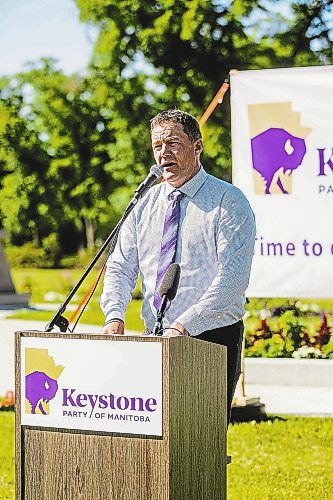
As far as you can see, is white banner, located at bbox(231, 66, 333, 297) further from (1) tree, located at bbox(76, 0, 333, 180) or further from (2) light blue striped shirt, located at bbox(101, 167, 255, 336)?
(1) tree, located at bbox(76, 0, 333, 180)

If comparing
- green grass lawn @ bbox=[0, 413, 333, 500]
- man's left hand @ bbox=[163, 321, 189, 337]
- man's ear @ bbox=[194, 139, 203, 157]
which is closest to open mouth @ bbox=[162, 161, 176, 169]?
man's ear @ bbox=[194, 139, 203, 157]

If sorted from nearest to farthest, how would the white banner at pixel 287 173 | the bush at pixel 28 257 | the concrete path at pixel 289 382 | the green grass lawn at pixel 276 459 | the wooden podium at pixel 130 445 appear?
the wooden podium at pixel 130 445 → the green grass lawn at pixel 276 459 → the white banner at pixel 287 173 → the concrete path at pixel 289 382 → the bush at pixel 28 257

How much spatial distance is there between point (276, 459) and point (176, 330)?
346 cm

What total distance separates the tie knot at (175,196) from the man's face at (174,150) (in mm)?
64

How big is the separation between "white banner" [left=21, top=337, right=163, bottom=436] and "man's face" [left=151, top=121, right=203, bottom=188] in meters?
0.96

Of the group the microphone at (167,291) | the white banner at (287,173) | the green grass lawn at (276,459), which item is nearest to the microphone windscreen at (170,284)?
the microphone at (167,291)

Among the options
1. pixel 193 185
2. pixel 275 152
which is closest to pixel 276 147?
pixel 275 152

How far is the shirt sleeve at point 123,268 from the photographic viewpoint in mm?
4562

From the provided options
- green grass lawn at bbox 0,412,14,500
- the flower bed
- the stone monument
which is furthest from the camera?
the stone monument

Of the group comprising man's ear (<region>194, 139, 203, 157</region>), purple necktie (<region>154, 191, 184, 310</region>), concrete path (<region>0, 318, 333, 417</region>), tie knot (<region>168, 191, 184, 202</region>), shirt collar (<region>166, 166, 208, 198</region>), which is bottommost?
concrete path (<region>0, 318, 333, 417</region>)

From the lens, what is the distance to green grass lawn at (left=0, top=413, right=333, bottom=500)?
6.55 metres

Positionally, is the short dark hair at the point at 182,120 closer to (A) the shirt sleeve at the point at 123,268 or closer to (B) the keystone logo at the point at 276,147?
(A) the shirt sleeve at the point at 123,268

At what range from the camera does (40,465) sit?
154 inches

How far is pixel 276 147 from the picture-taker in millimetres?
7898
